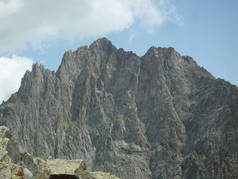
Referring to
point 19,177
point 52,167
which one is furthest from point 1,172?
point 52,167

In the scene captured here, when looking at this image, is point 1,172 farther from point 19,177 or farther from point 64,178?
point 64,178

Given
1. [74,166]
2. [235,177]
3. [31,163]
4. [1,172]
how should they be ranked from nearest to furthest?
[1,172]
[31,163]
[74,166]
[235,177]

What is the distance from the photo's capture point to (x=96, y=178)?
53.2 feet

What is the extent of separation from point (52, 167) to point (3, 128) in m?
3.10

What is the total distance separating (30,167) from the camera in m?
15.2

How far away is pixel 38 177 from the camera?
15.0 meters

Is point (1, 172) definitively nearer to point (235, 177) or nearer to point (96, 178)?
point (96, 178)

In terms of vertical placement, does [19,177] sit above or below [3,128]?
below

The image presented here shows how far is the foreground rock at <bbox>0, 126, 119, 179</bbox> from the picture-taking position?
13219 mm

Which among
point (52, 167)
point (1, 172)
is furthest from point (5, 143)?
point (52, 167)

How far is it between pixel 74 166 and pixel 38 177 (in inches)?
78.3

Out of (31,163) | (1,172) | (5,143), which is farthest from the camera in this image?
(31,163)

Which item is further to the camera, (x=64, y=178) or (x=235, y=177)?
(x=235, y=177)

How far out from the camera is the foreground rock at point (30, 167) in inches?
520
